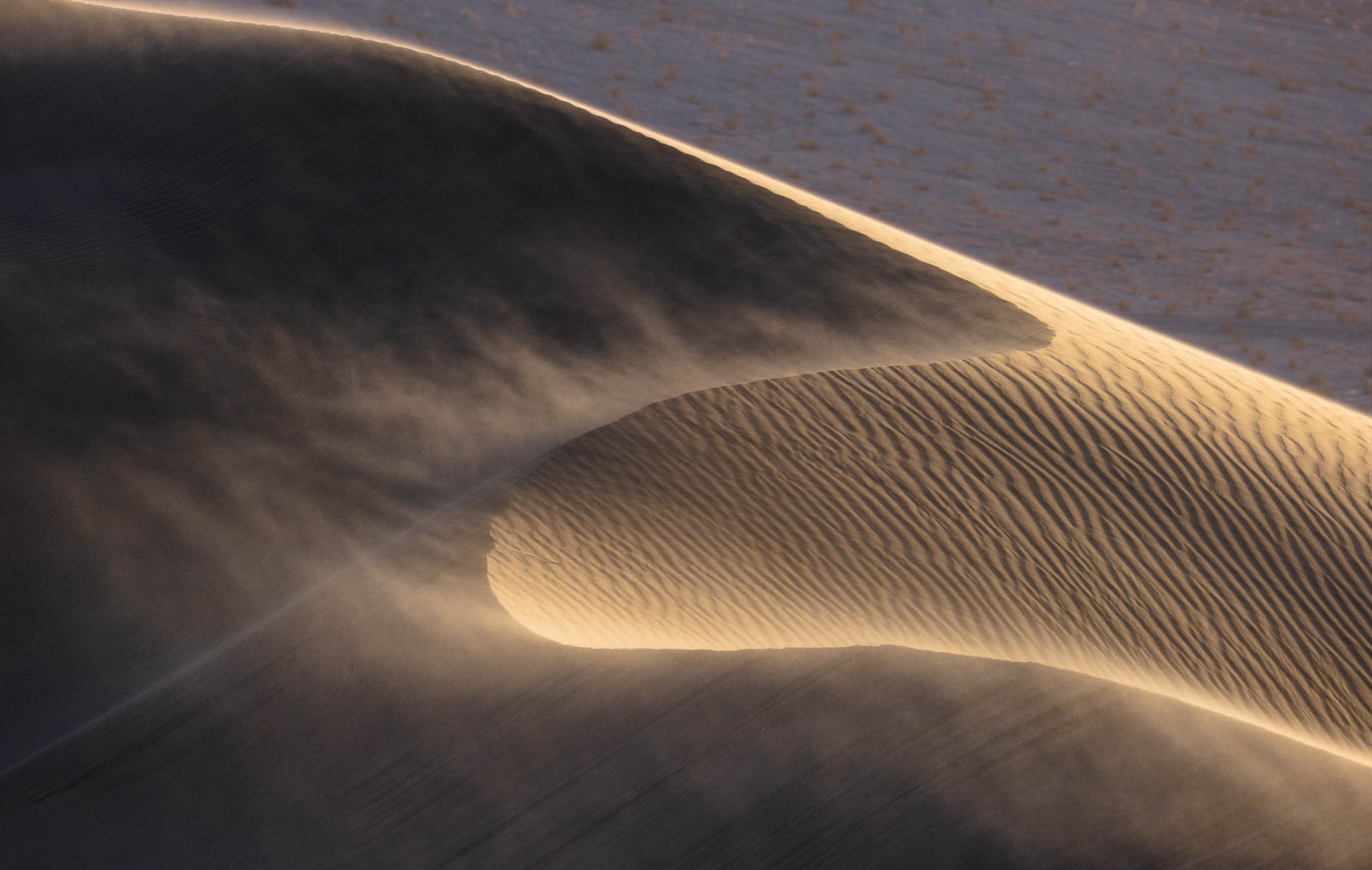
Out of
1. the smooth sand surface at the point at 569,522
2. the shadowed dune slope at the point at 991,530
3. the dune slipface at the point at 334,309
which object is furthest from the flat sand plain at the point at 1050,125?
the shadowed dune slope at the point at 991,530

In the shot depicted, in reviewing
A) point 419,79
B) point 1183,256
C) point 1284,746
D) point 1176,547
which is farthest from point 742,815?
point 1183,256

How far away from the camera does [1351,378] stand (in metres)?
10.0

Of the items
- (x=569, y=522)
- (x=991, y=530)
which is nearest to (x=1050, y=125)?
(x=991, y=530)

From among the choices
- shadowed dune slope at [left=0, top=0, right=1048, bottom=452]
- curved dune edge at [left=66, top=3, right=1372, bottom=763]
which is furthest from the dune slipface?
curved dune edge at [left=66, top=3, right=1372, bottom=763]

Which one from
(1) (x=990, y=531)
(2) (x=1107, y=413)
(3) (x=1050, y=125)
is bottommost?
(3) (x=1050, y=125)

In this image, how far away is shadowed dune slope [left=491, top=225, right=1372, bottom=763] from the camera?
231 centimetres

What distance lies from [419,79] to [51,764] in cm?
245

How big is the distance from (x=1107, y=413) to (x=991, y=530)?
0.55 metres

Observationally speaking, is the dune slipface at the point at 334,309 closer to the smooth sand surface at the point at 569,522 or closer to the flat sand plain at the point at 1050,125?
the smooth sand surface at the point at 569,522

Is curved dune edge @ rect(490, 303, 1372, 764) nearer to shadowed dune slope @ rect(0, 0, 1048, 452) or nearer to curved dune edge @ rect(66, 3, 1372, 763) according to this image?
curved dune edge @ rect(66, 3, 1372, 763)

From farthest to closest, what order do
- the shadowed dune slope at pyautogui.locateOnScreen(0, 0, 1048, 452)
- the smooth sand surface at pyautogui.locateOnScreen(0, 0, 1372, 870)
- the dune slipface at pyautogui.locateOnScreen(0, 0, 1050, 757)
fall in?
the shadowed dune slope at pyautogui.locateOnScreen(0, 0, 1048, 452) → the dune slipface at pyautogui.locateOnScreen(0, 0, 1050, 757) → the smooth sand surface at pyautogui.locateOnScreen(0, 0, 1372, 870)

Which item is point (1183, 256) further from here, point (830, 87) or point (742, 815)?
point (742, 815)

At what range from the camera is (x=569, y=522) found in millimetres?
2592

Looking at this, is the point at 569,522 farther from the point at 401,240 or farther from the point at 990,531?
the point at 401,240
